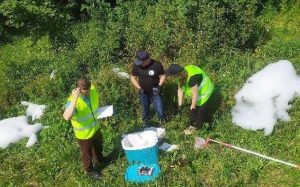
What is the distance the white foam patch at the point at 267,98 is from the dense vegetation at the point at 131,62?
0.16m

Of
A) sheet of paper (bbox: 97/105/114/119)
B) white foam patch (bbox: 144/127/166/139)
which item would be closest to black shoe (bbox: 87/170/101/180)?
sheet of paper (bbox: 97/105/114/119)

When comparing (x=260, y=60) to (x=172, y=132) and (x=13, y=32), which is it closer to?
(x=172, y=132)

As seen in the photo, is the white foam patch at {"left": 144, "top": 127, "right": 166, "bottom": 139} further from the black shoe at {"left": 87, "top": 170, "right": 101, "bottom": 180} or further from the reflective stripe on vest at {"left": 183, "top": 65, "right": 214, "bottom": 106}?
the black shoe at {"left": 87, "top": 170, "right": 101, "bottom": 180}

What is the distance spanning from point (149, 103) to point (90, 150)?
1582 millimetres

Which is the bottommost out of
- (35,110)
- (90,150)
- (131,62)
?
(35,110)

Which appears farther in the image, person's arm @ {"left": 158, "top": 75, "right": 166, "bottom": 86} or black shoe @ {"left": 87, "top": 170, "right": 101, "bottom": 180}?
person's arm @ {"left": 158, "top": 75, "right": 166, "bottom": 86}

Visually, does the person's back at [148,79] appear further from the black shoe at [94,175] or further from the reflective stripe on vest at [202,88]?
the black shoe at [94,175]

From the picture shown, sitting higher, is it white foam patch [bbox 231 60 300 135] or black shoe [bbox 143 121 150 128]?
white foam patch [bbox 231 60 300 135]

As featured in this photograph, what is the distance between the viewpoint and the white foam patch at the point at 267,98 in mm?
7692

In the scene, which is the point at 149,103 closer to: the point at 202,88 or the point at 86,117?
the point at 202,88

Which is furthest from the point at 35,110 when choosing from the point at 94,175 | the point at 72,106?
the point at 72,106

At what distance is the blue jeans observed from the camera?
7.98 meters

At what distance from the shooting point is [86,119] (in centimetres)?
679

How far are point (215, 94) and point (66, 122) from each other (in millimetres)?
2631
